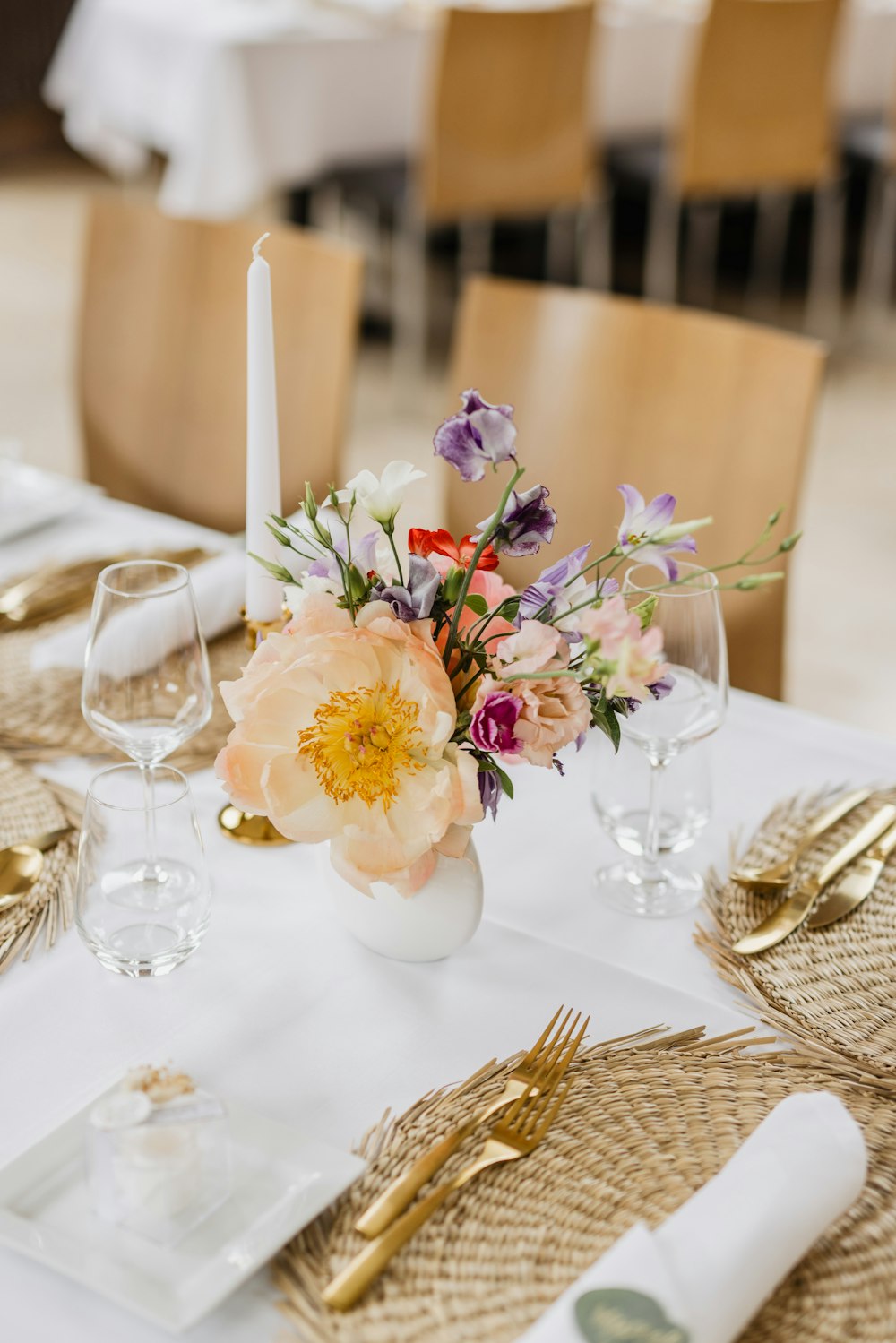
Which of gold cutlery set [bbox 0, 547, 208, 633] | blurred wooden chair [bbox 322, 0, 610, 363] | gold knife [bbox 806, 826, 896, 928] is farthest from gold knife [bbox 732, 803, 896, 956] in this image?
blurred wooden chair [bbox 322, 0, 610, 363]

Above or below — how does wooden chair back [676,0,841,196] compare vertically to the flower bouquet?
above

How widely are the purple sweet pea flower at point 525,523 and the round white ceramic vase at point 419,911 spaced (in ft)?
0.62

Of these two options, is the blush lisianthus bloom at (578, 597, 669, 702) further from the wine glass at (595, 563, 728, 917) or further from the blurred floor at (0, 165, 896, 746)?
the blurred floor at (0, 165, 896, 746)

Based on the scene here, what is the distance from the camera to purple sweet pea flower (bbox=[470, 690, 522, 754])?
75cm

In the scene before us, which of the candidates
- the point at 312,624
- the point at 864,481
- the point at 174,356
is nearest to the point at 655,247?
the point at 864,481

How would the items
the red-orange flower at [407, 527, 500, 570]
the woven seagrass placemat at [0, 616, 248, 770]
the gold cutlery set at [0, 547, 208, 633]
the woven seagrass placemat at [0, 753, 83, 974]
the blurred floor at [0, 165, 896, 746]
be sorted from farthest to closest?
the blurred floor at [0, 165, 896, 746], the gold cutlery set at [0, 547, 208, 633], the woven seagrass placemat at [0, 616, 248, 770], the woven seagrass placemat at [0, 753, 83, 974], the red-orange flower at [407, 527, 500, 570]

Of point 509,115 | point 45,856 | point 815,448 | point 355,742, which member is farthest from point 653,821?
point 815,448

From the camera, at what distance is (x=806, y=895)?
1.00m

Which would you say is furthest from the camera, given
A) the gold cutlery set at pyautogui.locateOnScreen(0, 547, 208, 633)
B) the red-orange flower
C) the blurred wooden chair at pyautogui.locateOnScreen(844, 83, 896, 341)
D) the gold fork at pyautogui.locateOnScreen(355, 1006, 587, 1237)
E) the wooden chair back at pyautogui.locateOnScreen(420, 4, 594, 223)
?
the blurred wooden chair at pyautogui.locateOnScreen(844, 83, 896, 341)

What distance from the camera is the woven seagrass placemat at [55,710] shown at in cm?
115

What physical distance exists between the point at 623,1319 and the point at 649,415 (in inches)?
45.7

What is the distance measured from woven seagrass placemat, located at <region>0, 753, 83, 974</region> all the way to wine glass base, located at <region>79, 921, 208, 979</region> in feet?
0.27

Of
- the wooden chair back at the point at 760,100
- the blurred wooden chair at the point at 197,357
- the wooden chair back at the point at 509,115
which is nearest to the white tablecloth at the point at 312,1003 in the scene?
the blurred wooden chair at the point at 197,357

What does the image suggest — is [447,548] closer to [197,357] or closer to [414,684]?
[414,684]
